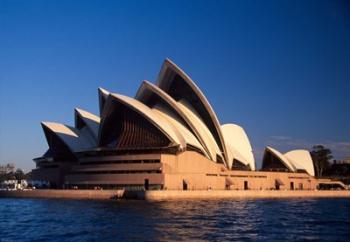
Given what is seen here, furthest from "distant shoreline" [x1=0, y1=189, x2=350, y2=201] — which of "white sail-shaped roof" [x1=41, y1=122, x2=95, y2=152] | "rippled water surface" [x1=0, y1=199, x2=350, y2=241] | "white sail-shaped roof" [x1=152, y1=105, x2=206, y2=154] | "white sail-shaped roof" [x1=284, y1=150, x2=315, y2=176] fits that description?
"rippled water surface" [x1=0, y1=199, x2=350, y2=241]

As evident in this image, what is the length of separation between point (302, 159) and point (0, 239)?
87669 millimetres

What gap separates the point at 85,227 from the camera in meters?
31.0

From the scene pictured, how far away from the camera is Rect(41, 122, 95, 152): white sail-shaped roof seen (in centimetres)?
8450

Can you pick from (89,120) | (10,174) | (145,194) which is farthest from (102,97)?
(10,174)

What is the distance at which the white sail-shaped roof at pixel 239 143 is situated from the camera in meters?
91.4

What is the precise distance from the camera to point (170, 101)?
75938mm

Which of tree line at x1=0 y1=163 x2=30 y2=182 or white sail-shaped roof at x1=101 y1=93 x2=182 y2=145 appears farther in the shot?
tree line at x1=0 y1=163 x2=30 y2=182

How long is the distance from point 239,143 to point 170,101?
23993mm

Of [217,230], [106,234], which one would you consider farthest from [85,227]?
[217,230]

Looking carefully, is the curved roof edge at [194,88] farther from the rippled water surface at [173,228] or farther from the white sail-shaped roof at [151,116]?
the rippled water surface at [173,228]

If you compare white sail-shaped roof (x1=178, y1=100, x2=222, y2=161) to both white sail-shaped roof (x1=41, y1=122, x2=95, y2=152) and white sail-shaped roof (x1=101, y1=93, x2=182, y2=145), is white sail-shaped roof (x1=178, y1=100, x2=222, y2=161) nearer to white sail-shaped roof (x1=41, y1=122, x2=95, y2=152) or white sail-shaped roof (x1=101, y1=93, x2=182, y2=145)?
white sail-shaped roof (x1=101, y1=93, x2=182, y2=145)

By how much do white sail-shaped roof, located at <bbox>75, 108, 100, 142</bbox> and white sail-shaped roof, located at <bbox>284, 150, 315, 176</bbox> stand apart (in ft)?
135

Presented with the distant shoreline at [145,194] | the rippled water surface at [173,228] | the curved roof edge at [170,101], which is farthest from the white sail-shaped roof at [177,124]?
the rippled water surface at [173,228]

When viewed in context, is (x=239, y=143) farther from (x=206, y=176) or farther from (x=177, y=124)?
(x=177, y=124)
